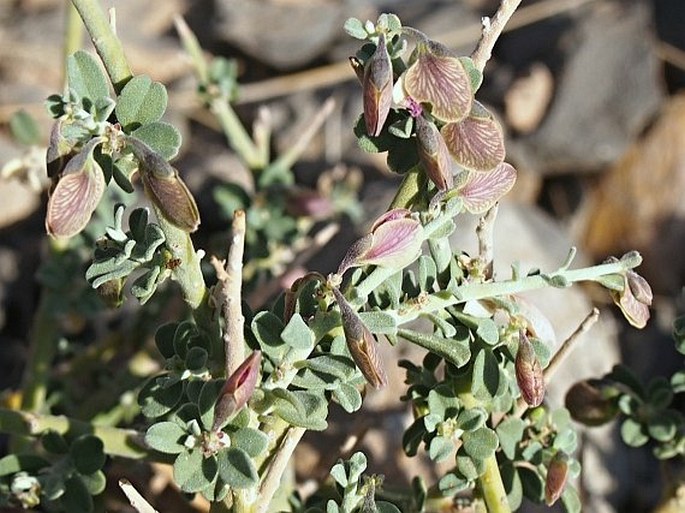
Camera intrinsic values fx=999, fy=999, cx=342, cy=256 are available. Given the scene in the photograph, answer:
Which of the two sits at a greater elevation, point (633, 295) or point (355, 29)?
point (355, 29)

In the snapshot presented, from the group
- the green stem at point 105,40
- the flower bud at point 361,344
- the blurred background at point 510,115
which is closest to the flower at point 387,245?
the flower bud at point 361,344

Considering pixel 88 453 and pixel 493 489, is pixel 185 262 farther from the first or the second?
pixel 493 489

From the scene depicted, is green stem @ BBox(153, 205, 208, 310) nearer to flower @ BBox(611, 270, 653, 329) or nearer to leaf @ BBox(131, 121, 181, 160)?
leaf @ BBox(131, 121, 181, 160)

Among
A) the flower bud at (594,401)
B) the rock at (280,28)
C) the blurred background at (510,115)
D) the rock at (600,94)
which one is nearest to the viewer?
the flower bud at (594,401)

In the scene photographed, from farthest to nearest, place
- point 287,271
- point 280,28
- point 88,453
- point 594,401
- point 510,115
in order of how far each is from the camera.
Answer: point 280,28
point 510,115
point 287,271
point 594,401
point 88,453

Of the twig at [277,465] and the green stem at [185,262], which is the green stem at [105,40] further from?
the twig at [277,465]

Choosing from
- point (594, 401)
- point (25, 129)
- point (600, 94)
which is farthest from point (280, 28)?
point (594, 401)

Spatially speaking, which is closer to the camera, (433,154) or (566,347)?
(433,154)
